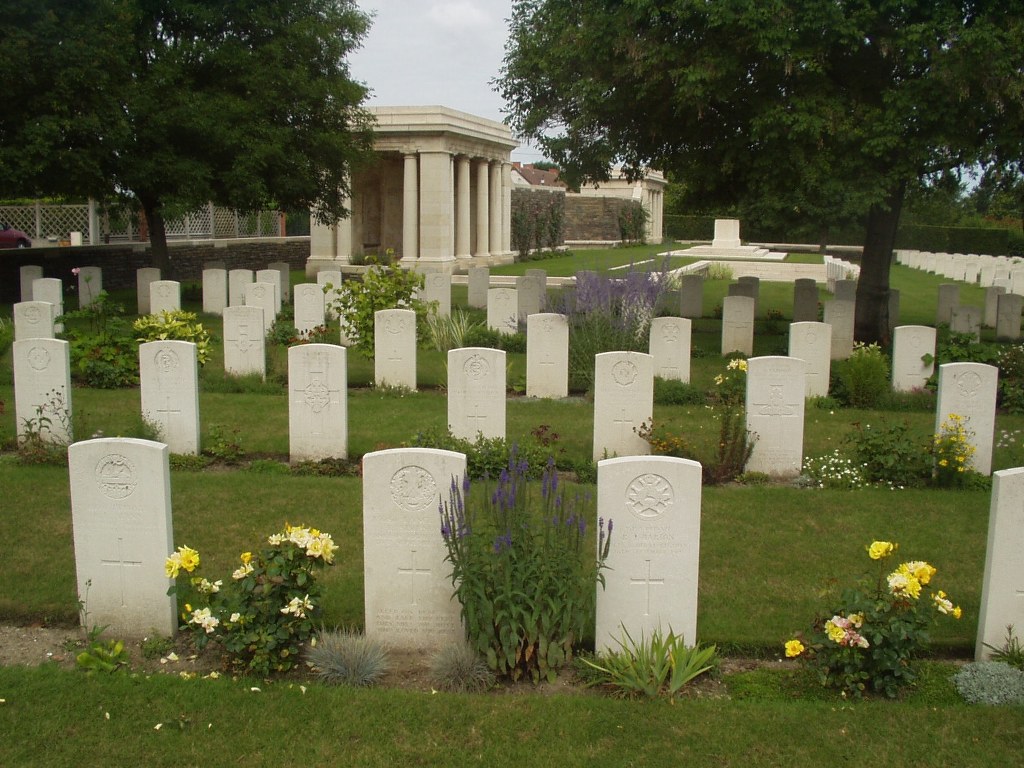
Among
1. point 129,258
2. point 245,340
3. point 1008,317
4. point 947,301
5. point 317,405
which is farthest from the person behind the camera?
point 129,258

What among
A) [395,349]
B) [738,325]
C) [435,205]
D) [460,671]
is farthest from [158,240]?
[460,671]

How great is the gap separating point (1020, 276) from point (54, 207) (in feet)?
81.4

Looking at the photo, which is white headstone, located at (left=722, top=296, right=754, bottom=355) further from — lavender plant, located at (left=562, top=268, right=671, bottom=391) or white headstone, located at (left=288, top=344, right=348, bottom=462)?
white headstone, located at (left=288, top=344, right=348, bottom=462)

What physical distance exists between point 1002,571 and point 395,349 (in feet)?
26.6

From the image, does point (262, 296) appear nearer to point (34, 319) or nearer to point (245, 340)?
point (245, 340)

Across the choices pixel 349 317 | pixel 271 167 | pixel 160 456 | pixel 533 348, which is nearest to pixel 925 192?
pixel 533 348

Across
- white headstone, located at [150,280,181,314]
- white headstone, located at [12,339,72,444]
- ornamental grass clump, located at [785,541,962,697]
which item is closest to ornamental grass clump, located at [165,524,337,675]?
ornamental grass clump, located at [785,541,962,697]

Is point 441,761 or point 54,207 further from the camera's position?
point 54,207

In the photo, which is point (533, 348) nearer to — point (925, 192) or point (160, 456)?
point (160, 456)

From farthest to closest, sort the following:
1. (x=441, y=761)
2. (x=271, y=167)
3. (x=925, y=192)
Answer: (x=271, y=167) < (x=925, y=192) < (x=441, y=761)

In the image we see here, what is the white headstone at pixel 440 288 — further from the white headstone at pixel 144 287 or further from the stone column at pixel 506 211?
the stone column at pixel 506 211

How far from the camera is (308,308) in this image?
15.0 meters

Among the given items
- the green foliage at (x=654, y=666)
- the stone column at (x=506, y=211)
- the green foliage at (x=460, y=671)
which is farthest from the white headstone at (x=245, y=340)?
the stone column at (x=506, y=211)

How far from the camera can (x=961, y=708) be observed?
15.3 feet
